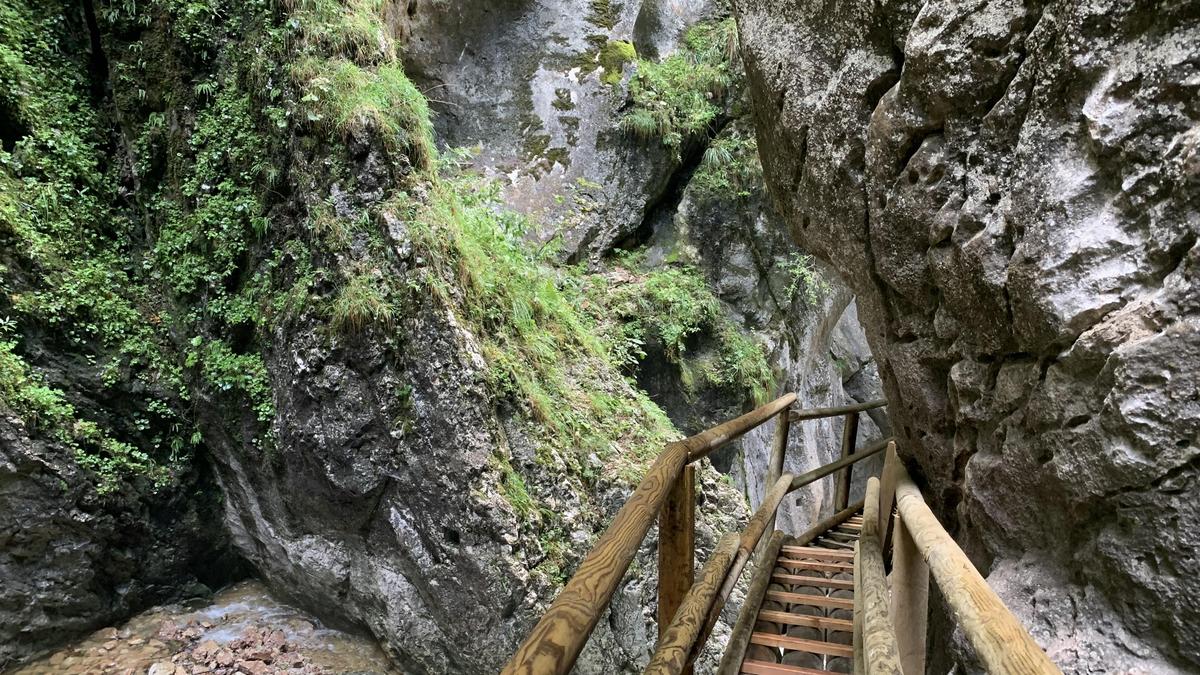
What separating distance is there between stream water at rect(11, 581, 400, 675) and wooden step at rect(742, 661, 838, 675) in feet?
10.9

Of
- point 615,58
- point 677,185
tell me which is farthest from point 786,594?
point 615,58

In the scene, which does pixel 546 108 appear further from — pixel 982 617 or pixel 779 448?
pixel 982 617

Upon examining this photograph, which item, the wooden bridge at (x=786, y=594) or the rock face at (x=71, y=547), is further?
the rock face at (x=71, y=547)

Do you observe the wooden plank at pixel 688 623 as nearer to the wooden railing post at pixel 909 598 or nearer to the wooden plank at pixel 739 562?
the wooden plank at pixel 739 562

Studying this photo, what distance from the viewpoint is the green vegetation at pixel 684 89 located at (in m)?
8.80

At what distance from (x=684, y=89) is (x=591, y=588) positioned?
8.97m

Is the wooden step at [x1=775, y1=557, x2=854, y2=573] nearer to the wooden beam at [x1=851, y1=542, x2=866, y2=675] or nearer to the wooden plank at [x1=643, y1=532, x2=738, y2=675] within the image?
the wooden beam at [x1=851, y1=542, x2=866, y2=675]

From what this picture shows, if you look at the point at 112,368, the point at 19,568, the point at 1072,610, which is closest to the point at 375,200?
the point at 112,368

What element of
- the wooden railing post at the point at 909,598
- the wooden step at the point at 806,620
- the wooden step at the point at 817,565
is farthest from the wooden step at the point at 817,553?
the wooden railing post at the point at 909,598

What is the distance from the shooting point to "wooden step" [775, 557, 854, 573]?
4.00 metres

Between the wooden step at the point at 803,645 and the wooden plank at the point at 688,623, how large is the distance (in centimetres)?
60

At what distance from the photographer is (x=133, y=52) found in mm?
5797

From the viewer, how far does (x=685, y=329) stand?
8.05m

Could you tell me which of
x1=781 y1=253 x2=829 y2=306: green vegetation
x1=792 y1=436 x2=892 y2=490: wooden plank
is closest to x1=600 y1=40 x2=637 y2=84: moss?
x1=781 y1=253 x2=829 y2=306: green vegetation
